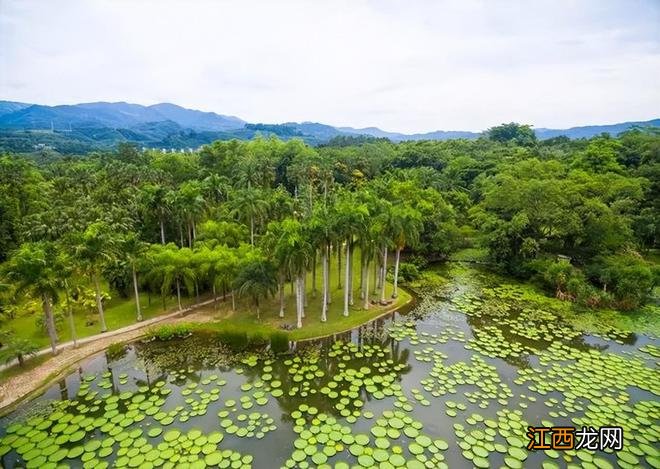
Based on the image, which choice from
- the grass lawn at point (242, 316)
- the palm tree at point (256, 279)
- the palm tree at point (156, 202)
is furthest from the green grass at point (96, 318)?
the palm tree at point (156, 202)

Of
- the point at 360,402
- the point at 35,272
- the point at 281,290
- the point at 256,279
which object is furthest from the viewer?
the point at 281,290

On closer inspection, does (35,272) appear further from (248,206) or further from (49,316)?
(248,206)

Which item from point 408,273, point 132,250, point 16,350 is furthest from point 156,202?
point 408,273

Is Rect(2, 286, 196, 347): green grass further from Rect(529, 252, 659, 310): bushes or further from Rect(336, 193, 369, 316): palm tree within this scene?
Rect(529, 252, 659, 310): bushes

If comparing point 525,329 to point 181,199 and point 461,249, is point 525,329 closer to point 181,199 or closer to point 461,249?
point 461,249

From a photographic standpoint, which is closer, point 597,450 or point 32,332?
point 597,450

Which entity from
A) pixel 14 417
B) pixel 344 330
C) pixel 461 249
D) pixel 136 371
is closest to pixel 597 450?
pixel 344 330
